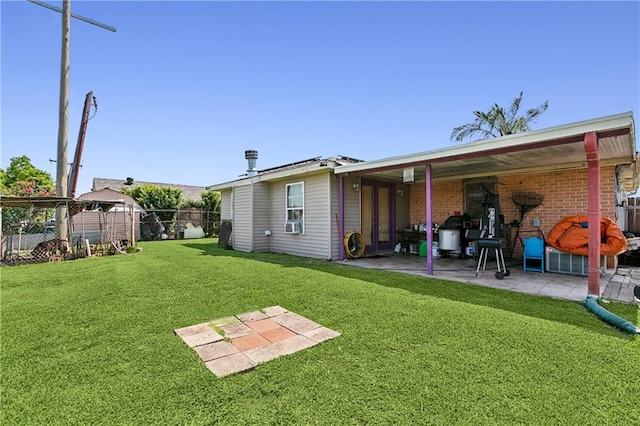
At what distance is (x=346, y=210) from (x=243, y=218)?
4225mm

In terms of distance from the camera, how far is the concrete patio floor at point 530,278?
174 inches

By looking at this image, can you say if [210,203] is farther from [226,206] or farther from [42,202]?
[42,202]

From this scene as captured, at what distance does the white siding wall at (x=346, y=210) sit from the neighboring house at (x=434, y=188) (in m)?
0.03

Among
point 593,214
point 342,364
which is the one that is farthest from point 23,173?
point 593,214

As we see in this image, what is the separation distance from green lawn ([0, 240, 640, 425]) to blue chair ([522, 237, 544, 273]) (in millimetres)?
2508

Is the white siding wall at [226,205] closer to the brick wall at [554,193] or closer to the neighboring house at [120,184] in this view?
the neighboring house at [120,184]

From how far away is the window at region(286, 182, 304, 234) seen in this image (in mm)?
8977

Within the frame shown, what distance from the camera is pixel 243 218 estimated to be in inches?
419

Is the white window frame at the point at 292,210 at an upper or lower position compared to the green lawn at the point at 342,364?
upper

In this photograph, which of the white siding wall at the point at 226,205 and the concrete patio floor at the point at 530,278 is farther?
the white siding wall at the point at 226,205

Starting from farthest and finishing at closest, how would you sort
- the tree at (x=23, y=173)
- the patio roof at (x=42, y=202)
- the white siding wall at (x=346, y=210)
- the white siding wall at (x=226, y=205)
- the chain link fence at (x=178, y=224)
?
the tree at (x=23, y=173)
the chain link fence at (x=178, y=224)
the white siding wall at (x=226, y=205)
the white siding wall at (x=346, y=210)
the patio roof at (x=42, y=202)

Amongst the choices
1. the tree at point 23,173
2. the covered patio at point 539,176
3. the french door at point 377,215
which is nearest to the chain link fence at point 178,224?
the french door at point 377,215

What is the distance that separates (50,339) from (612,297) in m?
6.88

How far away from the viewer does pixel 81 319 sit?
3.39 metres
